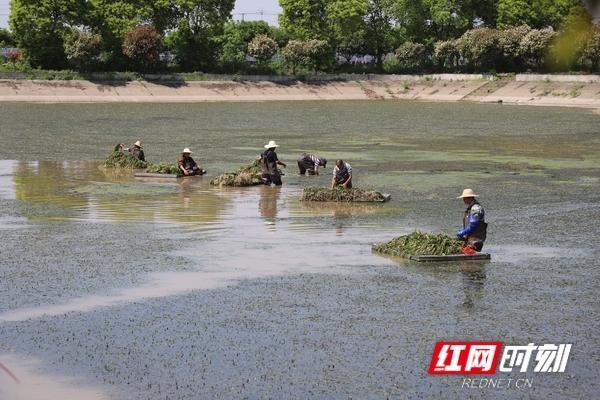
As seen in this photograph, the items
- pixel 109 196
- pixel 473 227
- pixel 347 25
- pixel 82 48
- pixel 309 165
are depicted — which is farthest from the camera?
pixel 347 25

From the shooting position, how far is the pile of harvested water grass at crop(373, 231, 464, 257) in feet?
74.6

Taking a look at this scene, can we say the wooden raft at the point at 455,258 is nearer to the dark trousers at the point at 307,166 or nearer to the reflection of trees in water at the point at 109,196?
the reflection of trees in water at the point at 109,196

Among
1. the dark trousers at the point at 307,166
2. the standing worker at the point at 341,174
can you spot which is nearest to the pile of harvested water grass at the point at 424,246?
the standing worker at the point at 341,174

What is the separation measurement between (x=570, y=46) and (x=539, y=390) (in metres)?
5.23

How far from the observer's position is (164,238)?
2594cm

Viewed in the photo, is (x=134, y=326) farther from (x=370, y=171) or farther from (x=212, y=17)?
(x=212, y=17)

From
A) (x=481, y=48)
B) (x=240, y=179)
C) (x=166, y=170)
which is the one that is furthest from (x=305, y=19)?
(x=240, y=179)

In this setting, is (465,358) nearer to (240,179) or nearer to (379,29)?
(240,179)

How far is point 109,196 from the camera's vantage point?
34.4 m

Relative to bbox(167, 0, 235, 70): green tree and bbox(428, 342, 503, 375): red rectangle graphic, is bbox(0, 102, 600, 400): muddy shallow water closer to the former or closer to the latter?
bbox(428, 342, 503, 375): red rectangle graphic

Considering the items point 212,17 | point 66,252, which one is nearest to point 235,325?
point 66,252

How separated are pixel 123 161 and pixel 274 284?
23148 millimetres

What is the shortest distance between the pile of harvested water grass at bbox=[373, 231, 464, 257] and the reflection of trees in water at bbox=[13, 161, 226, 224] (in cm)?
678

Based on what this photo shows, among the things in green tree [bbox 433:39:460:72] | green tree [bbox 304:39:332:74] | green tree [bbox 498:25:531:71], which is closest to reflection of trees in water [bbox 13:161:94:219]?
green tree [bbox 498:25:531:71]
